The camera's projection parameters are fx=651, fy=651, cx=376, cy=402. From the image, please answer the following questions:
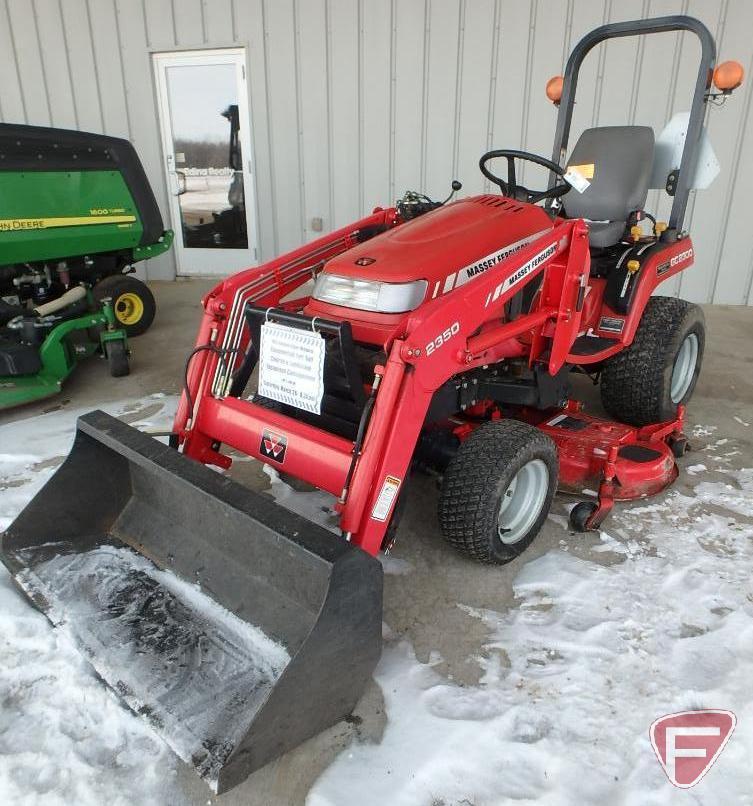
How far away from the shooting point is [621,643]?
1.97m

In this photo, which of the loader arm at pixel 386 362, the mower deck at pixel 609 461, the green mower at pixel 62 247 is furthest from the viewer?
the green mower at pixel 62 247

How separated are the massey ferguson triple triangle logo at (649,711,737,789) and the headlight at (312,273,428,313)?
4.67 feet

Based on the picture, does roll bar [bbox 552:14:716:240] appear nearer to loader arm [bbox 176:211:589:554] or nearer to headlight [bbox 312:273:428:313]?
loader arm [bbox 176:211:589:554]

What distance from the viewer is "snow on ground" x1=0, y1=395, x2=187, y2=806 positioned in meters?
1.51

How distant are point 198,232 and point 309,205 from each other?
4.33ft

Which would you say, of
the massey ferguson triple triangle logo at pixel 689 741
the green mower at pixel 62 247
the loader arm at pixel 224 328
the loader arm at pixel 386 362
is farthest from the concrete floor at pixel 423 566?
the loader arm at pixel 224 328

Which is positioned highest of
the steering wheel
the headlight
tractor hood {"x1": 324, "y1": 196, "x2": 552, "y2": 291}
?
the steering wheel

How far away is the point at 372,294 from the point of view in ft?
7.40

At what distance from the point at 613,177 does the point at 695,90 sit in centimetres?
49

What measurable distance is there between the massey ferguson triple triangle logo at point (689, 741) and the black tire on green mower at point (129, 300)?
169 inches

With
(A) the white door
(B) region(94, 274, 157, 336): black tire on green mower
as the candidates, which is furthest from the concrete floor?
(A) the white door

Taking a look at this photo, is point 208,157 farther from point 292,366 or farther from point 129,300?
point 292,366

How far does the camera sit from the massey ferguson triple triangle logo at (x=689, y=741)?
61.9 inches

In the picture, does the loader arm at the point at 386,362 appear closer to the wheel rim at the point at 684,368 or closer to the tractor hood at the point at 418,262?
the tractor hood at the point at 418,262
